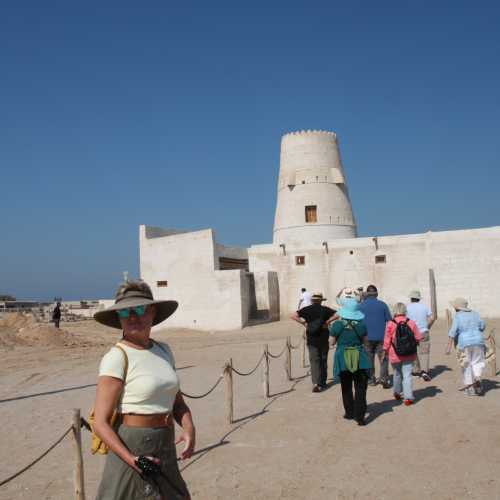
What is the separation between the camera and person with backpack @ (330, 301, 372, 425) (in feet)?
22.1

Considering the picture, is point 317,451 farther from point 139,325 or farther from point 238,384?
point 238,384

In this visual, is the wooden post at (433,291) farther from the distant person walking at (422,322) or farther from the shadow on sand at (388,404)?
the shadow on sand at (388,404)

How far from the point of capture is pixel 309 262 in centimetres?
2238

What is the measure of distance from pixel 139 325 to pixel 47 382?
9201mm

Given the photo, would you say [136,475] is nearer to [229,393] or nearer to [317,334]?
[229,393]

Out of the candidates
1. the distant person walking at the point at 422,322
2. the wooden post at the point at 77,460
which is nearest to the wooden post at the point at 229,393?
the wooden post at the point at 77,460

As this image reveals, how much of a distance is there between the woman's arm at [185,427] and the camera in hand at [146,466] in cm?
30

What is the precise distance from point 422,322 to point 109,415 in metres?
7.40

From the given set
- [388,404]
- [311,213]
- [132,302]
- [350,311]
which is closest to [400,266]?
[311,213]

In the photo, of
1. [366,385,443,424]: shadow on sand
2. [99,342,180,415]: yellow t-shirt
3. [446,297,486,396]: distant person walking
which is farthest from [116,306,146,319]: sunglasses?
A: [446,297,486,396]: distant person walking

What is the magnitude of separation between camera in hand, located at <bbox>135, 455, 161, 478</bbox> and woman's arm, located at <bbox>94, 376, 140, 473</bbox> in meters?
0.02

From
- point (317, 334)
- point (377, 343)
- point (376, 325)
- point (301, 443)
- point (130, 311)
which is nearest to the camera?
point (130, 311)

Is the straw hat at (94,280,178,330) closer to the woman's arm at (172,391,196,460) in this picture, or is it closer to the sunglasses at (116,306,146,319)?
the sunglasses at (116,306,146,319)

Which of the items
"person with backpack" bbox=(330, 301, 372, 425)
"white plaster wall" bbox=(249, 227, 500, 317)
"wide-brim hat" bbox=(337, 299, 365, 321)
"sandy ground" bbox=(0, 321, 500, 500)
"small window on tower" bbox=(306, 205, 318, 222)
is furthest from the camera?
"small window on tower" bbox=(306, 205, 318, 222)
